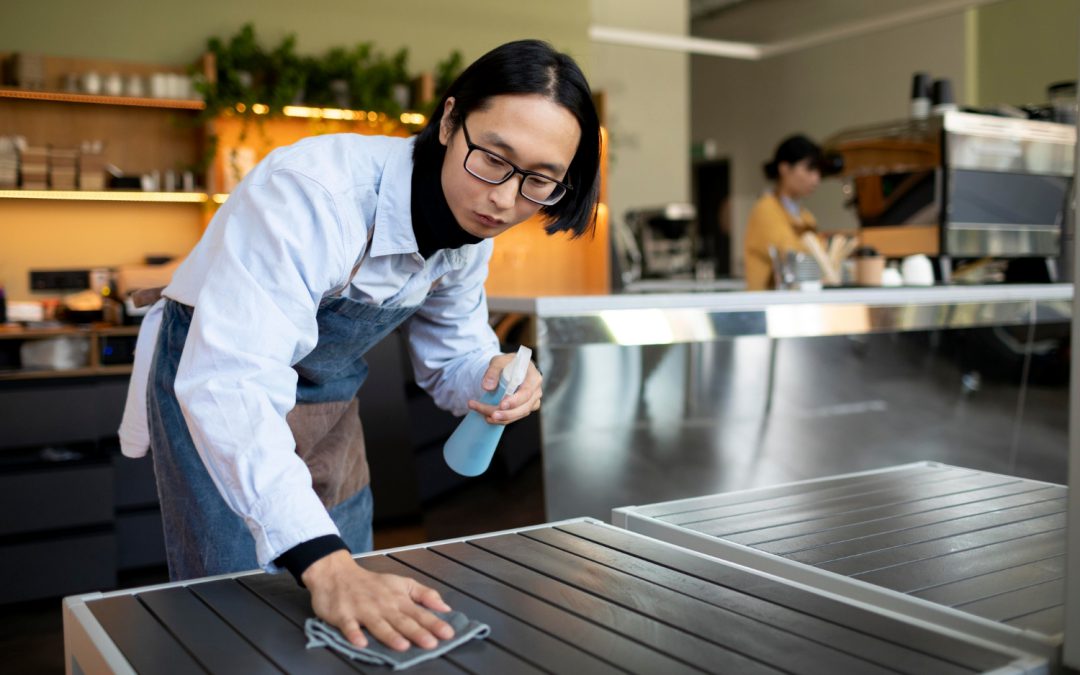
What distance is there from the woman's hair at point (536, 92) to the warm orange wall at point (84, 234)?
409cm

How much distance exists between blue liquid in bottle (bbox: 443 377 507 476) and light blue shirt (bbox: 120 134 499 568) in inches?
4.6

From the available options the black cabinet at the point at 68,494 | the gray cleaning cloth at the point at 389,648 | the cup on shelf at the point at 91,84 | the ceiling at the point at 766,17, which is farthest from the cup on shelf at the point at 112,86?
the ceiling at the point at 766,17

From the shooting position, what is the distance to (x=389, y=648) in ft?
2.68

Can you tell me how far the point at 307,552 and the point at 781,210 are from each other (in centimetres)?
312

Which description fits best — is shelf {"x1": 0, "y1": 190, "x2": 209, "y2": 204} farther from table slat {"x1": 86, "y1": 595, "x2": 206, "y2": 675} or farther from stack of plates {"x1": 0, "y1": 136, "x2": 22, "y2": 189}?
table slat {"x1": 86, "y1": 595, "x2": 206, "y2": 675}

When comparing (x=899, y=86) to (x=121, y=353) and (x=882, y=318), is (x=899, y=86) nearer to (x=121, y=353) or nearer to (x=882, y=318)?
(x=882, y=318)

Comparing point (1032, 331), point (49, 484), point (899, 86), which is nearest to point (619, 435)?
point (1032, 331)

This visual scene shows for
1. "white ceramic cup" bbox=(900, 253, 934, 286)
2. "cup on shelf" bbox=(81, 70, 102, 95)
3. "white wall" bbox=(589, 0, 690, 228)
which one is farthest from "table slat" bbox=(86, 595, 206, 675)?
"white wall" bbox=(589, 0, 690, 228)

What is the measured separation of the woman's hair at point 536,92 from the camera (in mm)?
1119

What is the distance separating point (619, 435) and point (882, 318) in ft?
3.00

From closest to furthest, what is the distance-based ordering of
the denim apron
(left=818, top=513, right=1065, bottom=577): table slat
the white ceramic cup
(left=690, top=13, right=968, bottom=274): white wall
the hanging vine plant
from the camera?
(left=818, top=513, right=1065, bottom=577): table slat < the denim apron < the white ceramic cup < the hanging vine plant < (left=690, top=13, right=968, bottom=274): white wall

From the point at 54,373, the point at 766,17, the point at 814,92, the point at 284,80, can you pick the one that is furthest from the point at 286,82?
the point at 766,17

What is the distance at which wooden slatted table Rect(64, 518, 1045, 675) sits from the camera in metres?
0.79

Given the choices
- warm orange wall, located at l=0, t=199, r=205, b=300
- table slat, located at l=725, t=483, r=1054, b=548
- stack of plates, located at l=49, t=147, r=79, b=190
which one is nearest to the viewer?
table slat, located at l=725, t=483, r=1054, b=548
